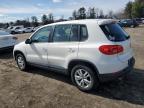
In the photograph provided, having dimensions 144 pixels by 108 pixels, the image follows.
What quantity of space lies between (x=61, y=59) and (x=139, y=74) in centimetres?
257

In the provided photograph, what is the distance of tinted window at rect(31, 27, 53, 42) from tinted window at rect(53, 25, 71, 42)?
261mm

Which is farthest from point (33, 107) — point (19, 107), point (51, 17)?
point (51, 17)

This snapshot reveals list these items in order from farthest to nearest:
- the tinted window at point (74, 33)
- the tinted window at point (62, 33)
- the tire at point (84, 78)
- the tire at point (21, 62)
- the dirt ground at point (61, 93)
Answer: the tire at point (21, 62) → the tinted window at point (62, 33) → the tinted window at point (74, 33) → the tire at point (84, 78) → the dirt ground at point (61, 93)

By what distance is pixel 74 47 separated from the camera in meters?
5.98

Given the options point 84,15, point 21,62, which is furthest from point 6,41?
point 84,15

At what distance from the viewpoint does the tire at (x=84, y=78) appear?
18.8 feet

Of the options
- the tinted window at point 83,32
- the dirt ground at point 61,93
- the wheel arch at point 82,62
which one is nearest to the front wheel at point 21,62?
the dirt ground at point 61,93

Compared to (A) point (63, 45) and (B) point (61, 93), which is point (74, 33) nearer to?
(A) point (63, 45)

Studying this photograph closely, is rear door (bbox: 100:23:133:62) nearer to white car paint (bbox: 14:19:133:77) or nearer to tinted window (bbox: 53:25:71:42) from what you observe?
white car paint (bbox: 14:19:133:77)

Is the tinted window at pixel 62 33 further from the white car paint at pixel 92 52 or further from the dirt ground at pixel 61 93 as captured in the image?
the dirt ground at pixel 61 93

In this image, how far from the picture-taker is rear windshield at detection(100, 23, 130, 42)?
5.56m

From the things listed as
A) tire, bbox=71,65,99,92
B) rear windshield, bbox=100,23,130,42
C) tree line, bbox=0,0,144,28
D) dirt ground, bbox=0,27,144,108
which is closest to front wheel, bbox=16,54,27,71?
dirt ground, bbox=0,27,144,108

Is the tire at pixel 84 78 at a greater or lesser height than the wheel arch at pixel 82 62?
lesser

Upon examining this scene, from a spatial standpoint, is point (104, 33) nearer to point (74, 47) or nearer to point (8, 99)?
point (74, 47)
